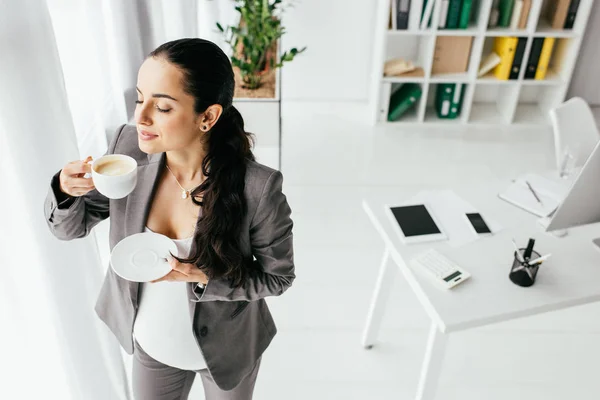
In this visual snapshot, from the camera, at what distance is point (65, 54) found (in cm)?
246

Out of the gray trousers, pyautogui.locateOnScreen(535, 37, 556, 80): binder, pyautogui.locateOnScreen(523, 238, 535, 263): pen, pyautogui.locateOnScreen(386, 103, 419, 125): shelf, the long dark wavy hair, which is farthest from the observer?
pyautogui.locateOnScreen(386, 103, 419, 125): shelf

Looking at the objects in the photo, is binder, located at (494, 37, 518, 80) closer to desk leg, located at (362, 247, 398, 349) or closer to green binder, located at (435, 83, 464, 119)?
green binder, located at (435, 83, 464, 119)

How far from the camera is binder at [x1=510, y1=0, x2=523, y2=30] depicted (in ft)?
13.4

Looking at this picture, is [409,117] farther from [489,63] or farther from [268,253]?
[268,253]

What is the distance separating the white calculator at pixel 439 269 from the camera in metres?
1.92

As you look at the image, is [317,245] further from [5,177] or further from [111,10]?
[5,177]

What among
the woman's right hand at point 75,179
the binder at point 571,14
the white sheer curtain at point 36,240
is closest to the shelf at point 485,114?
the binder at point 571,14

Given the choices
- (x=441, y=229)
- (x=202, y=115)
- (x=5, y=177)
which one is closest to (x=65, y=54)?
(x=5, y=177)

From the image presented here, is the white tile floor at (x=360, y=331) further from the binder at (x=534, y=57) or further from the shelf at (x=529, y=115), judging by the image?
the binder at (x=534, y=57)

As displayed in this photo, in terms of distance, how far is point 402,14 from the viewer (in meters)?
4.09

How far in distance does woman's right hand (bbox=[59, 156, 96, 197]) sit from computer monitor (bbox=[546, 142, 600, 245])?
1.44 m

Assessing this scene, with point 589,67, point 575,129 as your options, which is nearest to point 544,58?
point 589,67

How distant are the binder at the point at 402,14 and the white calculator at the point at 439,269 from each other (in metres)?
2.51

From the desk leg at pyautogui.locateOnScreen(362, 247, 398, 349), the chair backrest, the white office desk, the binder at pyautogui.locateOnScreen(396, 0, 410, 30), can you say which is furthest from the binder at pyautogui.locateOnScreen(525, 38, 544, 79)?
the desk leg at pyautogui.locateOnScreen(362, 247, 398, 349)
